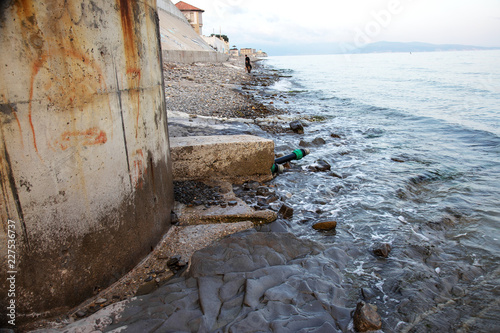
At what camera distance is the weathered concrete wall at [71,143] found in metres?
A: 2.28

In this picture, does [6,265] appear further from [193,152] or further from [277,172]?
[277,172]

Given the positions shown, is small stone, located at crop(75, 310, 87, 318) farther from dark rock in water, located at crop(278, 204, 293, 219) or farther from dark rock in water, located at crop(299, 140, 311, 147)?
dark rock in water, located at crop(299, 140, 311, 147)

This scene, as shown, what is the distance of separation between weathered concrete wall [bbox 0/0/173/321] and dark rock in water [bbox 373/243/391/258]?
9.43ft

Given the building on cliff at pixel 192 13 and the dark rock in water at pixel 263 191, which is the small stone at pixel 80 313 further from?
the building on cliff at pixel 192 13

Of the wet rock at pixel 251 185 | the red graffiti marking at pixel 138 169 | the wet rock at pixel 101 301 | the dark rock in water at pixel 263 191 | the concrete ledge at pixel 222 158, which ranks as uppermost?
the red graffiti marking at pixel 138 169

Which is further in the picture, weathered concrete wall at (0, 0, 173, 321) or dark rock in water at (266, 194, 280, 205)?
dark rock in water at (266, 194, 280, 205)

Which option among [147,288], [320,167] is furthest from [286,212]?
[320,167]

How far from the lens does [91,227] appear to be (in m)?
2.77

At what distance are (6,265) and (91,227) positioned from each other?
0.62 metres

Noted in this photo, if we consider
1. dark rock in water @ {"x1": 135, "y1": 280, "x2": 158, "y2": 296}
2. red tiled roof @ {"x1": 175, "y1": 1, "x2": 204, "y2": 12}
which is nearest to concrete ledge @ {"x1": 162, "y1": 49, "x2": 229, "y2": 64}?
dark rock in water @ {"x1": 135, "y1": 280, "x2": 158, "y2": 296}

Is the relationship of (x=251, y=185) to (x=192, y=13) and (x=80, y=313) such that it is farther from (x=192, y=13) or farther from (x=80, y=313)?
(x=192, y=13)

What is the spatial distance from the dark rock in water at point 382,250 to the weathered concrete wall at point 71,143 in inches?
113

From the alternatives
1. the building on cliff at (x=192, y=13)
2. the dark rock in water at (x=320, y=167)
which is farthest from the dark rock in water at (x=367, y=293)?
the building on cliff at (x=192, y=13)

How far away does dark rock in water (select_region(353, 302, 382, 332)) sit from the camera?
2.76 m
